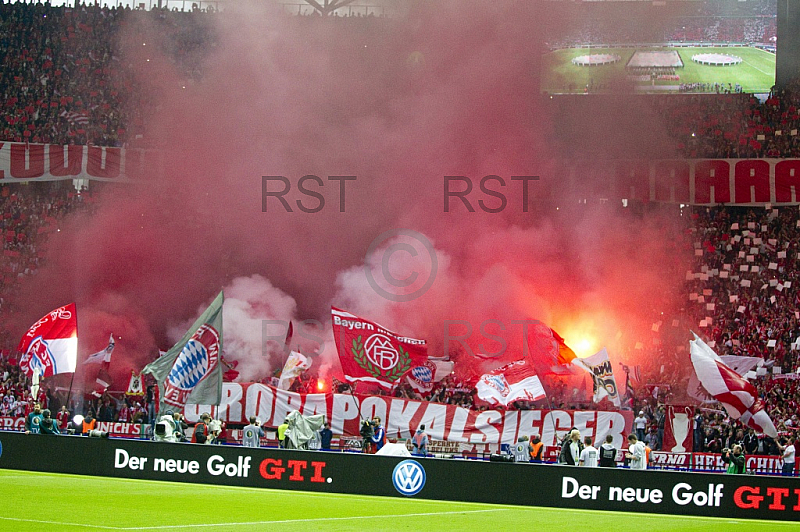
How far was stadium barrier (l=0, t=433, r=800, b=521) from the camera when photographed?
38.9ft

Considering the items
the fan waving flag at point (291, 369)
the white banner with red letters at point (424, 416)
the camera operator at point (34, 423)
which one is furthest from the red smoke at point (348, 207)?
the camera operator at point (34, 423)

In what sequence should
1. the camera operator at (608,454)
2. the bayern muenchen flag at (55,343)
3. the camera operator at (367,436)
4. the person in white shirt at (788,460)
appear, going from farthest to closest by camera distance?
the bayern muenchen flag at (55,343), the camera operator at (367,436), the person in white shirt at (788,460), the camera operator at (608,454)

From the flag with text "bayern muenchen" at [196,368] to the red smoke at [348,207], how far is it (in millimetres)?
10520

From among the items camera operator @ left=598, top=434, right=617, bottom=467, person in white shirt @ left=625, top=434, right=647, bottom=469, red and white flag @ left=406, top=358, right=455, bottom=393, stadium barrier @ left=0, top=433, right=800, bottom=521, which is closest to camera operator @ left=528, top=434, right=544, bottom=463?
person in white shirt @ left=625, top=434, right=647, bottom=469

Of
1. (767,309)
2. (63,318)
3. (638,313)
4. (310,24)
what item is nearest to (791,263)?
(767,309)

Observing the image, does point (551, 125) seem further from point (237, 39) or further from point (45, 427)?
point (45, 427)

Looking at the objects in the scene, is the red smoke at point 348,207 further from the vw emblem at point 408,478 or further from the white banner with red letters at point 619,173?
the vw emblem at point 408,478

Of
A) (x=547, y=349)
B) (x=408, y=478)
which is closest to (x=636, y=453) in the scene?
(x=408, y=478)

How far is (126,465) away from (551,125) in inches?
782

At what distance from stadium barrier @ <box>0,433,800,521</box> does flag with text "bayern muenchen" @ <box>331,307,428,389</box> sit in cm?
478

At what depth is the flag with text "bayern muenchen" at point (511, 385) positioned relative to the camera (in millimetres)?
19234

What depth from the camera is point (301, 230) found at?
95.9 ft
